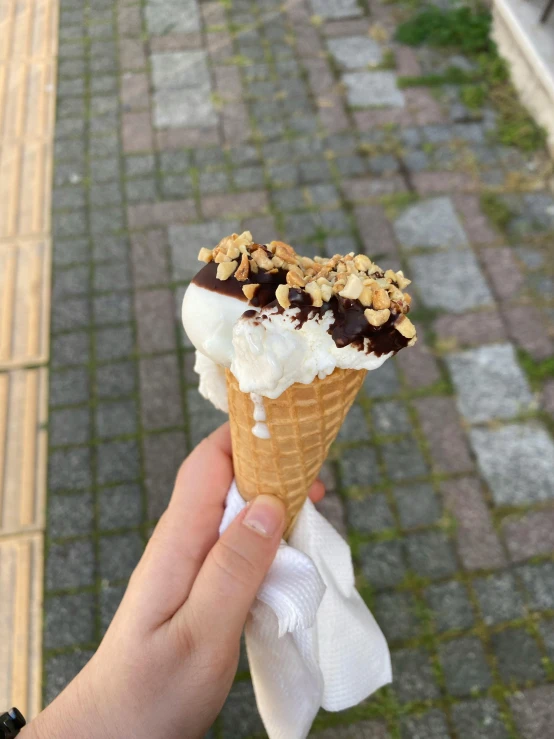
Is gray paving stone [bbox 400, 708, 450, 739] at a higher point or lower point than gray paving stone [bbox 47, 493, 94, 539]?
lower

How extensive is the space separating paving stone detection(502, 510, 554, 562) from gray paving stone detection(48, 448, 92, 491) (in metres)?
2.27

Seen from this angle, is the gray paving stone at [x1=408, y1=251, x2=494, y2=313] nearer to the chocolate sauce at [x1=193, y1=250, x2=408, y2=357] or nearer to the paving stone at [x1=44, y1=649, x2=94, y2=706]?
the chocolate sauce at [x1=193, y1=250, x2=408, y2=357]

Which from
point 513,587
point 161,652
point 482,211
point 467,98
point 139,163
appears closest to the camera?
point 161,652

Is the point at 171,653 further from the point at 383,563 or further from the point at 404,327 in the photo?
the point at 383,563

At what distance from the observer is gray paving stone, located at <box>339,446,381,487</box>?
10.7 ft

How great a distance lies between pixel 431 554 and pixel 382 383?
101 centimetres

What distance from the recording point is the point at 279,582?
201cm

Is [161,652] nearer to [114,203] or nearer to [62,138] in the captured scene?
[114,203]

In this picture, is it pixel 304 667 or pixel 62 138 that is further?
pixel 62 138

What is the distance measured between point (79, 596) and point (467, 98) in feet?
15.2

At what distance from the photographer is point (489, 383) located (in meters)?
3.55

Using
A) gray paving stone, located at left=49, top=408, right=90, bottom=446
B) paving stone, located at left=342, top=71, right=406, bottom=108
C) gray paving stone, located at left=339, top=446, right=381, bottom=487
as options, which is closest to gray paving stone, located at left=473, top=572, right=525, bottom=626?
gray paving stone, located at left=339, top=446, right=381, bottom=487

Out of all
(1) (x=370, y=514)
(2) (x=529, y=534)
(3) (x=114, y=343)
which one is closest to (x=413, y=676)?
(1) (x=370, y=514)

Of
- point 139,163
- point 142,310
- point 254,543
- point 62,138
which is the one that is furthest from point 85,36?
point 254,543
